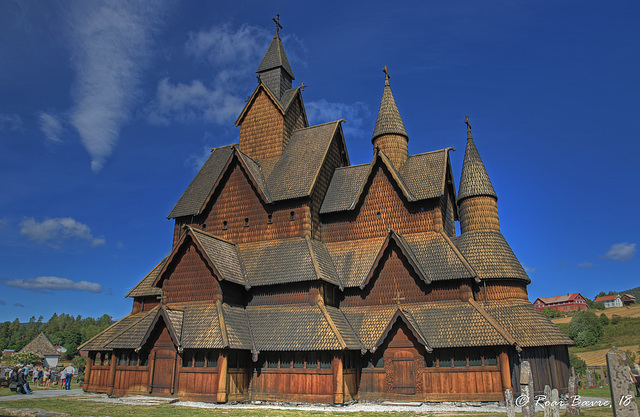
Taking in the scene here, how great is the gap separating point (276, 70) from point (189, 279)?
16.9m

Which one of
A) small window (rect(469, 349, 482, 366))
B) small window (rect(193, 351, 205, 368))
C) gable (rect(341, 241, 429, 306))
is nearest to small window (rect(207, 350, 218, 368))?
small window (rect(193, 351, 205, 368))

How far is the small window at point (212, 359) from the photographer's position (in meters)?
21.0

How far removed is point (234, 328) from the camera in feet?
71.3

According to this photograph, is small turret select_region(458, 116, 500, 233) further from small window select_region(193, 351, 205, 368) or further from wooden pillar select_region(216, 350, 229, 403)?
small window select_region(193, 351, 205, 368)

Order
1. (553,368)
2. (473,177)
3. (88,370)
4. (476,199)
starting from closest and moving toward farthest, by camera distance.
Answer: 1. (553,368)
2. (476,199)
3. (473,177)
4. (88,370)

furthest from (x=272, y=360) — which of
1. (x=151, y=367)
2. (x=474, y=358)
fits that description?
(x=474, y=358)

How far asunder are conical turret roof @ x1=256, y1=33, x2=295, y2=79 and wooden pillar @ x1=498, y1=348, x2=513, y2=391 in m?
23.9

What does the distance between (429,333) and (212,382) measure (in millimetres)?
10309

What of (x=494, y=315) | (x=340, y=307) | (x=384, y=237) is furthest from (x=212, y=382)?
(x=494, y=315)

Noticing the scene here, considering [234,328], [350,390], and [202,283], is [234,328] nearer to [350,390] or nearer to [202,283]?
[202,283]

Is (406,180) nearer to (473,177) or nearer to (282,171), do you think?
(473,177)

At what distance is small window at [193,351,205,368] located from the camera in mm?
21297

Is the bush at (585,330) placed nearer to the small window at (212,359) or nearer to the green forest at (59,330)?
the small window at (212,359)

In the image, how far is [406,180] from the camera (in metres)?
26.6
